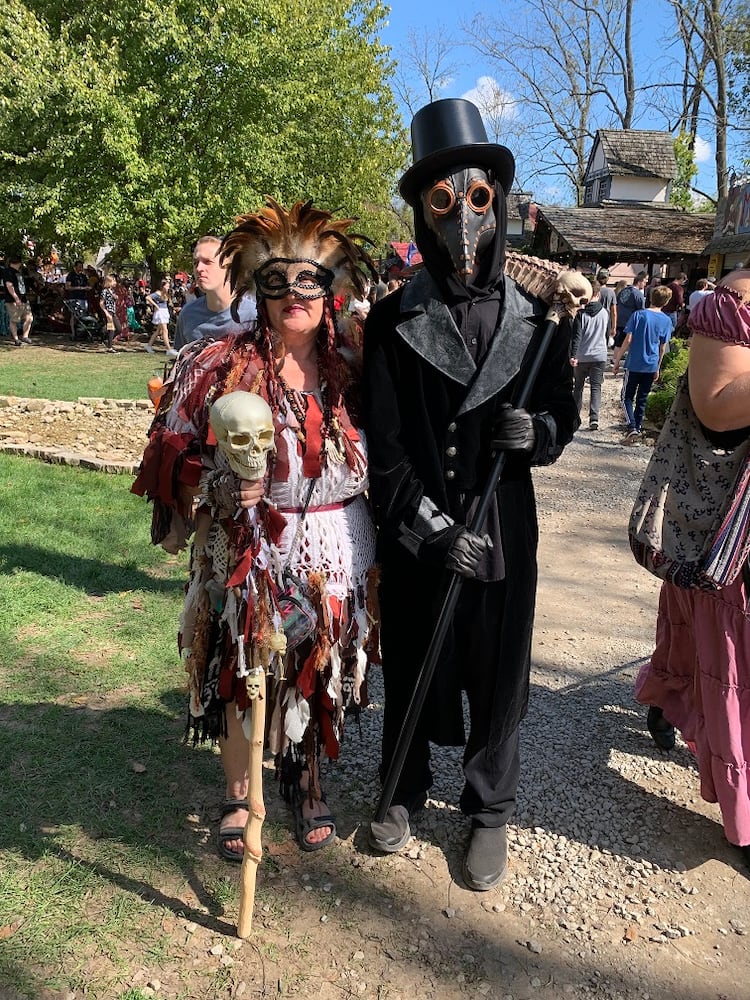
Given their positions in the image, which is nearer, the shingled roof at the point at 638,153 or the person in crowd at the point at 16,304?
the person in crowd at the point at 16,304

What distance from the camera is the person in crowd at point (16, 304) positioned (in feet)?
54.4

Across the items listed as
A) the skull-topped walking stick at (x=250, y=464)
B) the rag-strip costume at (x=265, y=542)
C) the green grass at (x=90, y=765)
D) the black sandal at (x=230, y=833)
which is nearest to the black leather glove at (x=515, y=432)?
the rag-strip costume at (x=265, y=542)

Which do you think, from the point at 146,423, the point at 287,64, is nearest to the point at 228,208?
the point at 287,64

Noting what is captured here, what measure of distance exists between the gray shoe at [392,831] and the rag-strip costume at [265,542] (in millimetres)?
392

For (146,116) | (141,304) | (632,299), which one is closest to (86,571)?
(632,299)

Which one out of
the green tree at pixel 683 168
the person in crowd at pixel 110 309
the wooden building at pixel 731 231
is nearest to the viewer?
the person in crowd at pixel 110 309

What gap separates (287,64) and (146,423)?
10518 mm

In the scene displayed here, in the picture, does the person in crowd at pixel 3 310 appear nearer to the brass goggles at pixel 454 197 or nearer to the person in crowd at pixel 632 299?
the person in crowd at pixel 632 299

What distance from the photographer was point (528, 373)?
2.16 metres

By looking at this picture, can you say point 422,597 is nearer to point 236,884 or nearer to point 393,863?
point 393,863

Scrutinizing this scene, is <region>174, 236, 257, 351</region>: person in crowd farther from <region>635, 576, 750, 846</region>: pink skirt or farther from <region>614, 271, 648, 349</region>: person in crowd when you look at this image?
<region>614, 271, 648, 349</region>: person in crowd

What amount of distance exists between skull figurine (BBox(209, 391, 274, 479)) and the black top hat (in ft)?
2.79

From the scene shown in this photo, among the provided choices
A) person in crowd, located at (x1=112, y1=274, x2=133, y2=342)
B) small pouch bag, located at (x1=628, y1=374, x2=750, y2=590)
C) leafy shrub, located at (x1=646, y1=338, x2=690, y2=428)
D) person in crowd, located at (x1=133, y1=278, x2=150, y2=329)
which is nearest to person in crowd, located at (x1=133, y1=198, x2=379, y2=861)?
small pouch bag, located at (x1=628, y1=374, x2=750, y2=590)

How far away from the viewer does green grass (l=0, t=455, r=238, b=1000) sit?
2.10m
